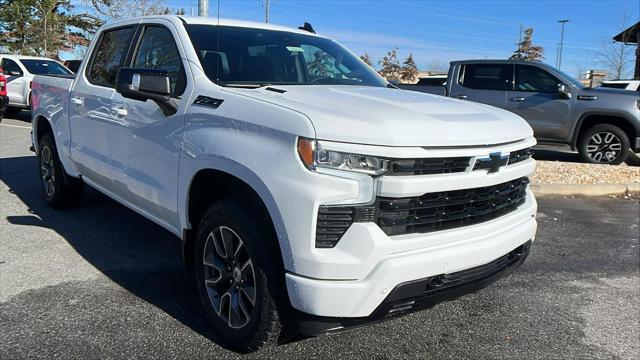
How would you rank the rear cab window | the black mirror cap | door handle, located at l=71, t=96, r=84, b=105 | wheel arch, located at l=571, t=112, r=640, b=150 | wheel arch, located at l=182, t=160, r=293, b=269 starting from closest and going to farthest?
wheel arch, located at l=182, t=160, r=293, b=269 < the black mirror cap < the rear cab window < door handle, located at l=71, t=96, r=84, b=105 < wheel arch, located at l=571, t=112, r=640, b=150

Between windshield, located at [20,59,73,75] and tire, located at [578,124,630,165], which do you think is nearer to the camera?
tire, located at [578,124,630,165]

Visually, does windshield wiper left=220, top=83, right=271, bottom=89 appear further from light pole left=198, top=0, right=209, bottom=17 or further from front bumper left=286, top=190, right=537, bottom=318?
light pole left=198, top=0, right=209, bottom=17

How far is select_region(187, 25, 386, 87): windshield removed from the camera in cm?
364

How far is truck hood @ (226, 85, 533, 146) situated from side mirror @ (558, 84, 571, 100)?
7.59m

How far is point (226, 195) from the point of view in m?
3.18

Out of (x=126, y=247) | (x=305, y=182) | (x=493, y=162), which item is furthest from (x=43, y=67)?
(x=493, y=162)

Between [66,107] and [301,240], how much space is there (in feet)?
12.1

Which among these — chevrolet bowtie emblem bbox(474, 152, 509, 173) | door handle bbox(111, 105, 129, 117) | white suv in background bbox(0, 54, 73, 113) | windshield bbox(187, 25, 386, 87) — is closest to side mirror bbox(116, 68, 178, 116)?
windshield bbox(187, 25, 386, 87)

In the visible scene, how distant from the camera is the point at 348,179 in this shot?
2500 mm

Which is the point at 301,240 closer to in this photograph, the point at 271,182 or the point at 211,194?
the point at 271,182

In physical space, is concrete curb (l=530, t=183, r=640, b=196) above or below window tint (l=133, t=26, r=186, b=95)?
below

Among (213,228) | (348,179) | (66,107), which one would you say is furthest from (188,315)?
(66,107)

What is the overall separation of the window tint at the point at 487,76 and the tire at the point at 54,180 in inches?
316

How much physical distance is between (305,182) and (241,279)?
0.80m
